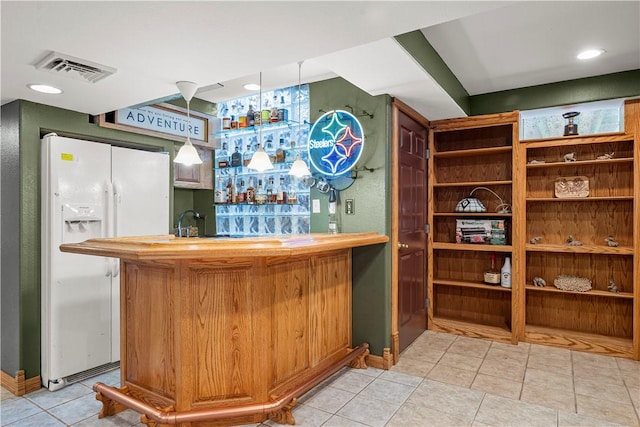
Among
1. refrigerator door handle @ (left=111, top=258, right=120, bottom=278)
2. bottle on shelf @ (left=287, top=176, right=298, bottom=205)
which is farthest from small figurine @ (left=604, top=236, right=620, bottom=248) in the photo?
refrigerator door handle @ (left=111, top=258, right=120, bottom=278)

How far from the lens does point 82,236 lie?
9.91ft

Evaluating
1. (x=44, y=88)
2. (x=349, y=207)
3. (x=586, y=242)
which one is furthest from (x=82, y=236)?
(x=586, y=242)

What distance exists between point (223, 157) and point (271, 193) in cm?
86

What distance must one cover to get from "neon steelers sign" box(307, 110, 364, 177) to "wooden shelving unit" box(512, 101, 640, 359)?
5.86ft

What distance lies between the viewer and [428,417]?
7.95 ft

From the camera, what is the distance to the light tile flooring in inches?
94.6

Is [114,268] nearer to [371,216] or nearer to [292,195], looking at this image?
[292,195]

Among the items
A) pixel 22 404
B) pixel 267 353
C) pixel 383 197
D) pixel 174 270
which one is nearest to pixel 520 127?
pixel 383 197

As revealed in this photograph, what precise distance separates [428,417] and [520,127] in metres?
2.96

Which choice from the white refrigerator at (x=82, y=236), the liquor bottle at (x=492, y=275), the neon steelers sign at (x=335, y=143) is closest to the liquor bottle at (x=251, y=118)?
the neon steelers sign at (x=335, y=143)

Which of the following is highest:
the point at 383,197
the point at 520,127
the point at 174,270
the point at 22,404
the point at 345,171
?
the point at 520,127

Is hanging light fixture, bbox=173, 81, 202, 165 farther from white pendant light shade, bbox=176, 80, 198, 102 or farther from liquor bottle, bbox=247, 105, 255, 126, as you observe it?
liquor bottle, bbox=247, 105, 255, 126

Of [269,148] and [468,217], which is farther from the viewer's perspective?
[468,217]

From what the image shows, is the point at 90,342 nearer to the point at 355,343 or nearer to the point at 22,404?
the point at 22,404
